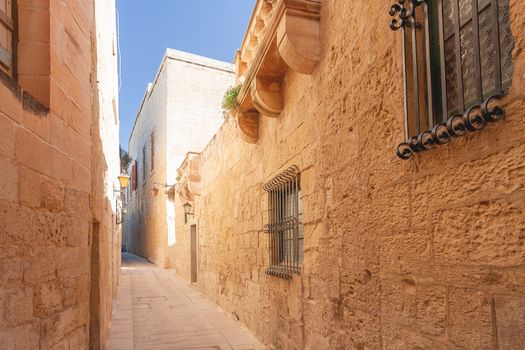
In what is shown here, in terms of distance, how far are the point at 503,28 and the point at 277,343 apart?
3600 mm

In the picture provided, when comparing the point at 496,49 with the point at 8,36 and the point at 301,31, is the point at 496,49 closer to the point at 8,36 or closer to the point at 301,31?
the point at 301,31

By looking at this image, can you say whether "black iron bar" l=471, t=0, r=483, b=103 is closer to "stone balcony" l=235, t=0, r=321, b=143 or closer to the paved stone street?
"stone balcony" l=235, t=0, r=321, b=143

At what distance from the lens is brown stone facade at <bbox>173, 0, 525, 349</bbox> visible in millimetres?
1439

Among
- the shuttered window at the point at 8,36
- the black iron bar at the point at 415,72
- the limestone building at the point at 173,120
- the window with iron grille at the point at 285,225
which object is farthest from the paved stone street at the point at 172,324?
the limestone building at the point at 173,120

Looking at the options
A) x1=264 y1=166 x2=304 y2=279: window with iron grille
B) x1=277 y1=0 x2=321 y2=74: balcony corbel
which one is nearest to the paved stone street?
x1=264 y1=166 x2=304 y2=279: window with iron grille

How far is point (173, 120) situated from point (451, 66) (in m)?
14.8

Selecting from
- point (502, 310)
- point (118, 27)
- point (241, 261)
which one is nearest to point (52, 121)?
point (502, 310)

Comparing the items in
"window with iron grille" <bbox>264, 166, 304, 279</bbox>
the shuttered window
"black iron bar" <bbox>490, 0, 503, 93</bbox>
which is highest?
the shuttered window

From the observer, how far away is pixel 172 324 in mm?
6215

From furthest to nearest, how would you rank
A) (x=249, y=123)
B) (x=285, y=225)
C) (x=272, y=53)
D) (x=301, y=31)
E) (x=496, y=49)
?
(x=249, y=123)
(x=285, y=225)
(x=272, y=53)
(x=301, y=31)
(x=496, y=49)

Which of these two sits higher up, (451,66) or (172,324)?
(451,66)

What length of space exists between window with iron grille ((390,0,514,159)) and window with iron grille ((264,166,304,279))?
1.79 meters

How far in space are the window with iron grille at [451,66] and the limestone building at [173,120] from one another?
13.4 metres

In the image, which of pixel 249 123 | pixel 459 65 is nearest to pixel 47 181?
pixel 459 65
